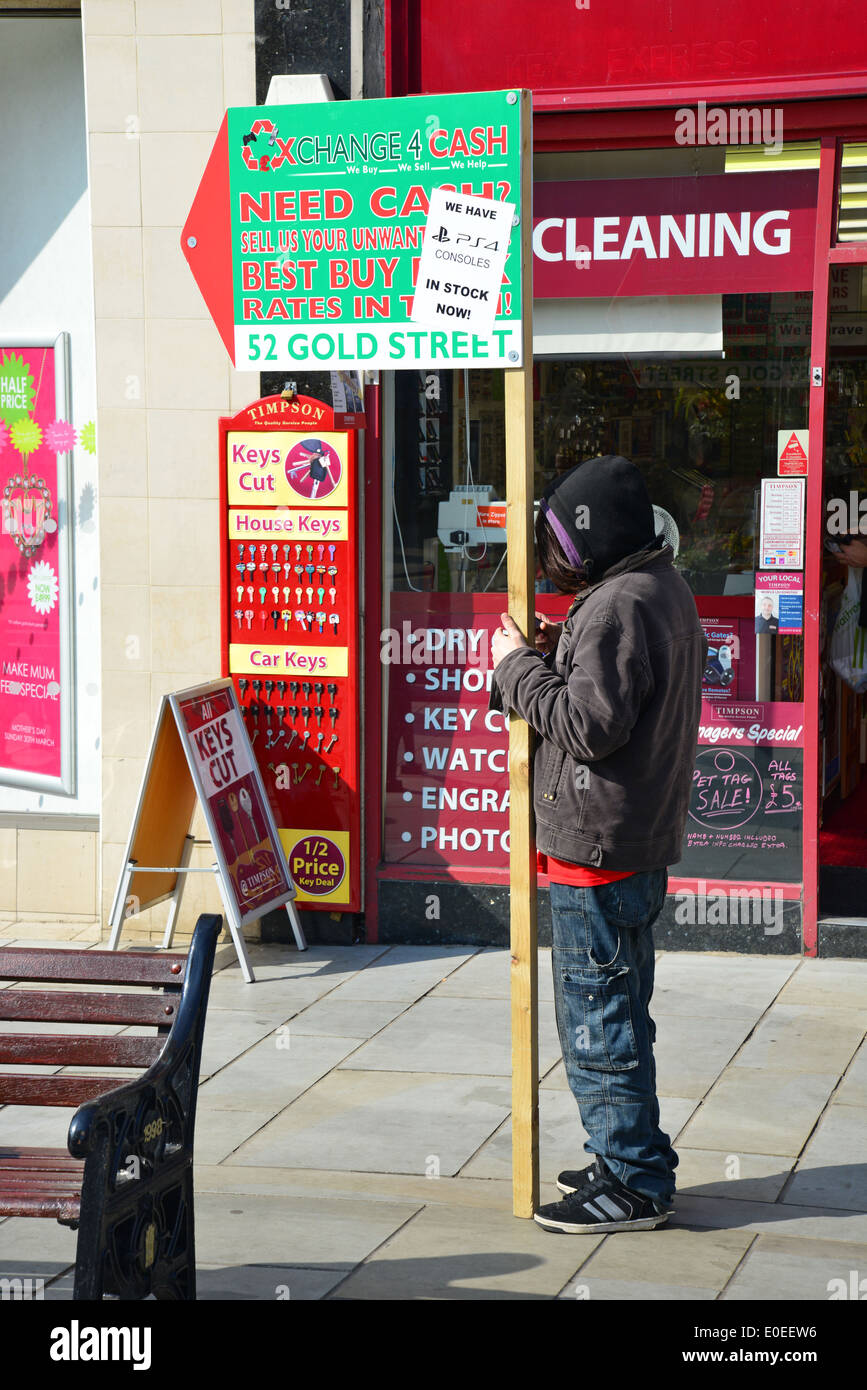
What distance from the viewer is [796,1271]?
148 inches

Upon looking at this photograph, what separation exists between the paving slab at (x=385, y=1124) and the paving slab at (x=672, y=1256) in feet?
2.34

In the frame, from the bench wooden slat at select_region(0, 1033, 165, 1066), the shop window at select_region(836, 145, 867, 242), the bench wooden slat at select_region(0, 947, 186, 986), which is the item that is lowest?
the bench wooden slat at select_region(0, 1033, 165, 1066)

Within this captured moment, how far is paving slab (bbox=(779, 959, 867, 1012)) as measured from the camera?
6004 millimetres

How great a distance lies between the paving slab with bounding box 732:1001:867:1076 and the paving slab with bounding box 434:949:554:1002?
83 centimetres

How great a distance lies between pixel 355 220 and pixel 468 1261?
2.58 m

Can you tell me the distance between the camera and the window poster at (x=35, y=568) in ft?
24.2

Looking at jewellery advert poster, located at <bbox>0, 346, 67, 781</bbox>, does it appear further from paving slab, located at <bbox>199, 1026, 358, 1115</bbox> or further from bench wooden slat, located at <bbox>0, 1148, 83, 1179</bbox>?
bench wooden slat, located at <bbox>0, 1148, 83, 1179</bbox>

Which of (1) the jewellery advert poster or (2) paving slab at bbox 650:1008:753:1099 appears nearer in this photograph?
(2) paving slab at bbox 650:1008:753:1099

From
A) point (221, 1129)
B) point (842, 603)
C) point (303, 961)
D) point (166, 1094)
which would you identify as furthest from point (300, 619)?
point (166, 1094)

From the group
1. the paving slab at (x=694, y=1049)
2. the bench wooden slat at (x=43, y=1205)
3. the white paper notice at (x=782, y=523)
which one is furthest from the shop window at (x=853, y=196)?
the bench wooden slat at (x=43, y=1205)

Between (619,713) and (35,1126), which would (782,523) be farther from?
(35,1126)

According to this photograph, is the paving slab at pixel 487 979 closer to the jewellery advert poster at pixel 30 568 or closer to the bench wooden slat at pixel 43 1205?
the jewellery advert poster at pixel 30 568

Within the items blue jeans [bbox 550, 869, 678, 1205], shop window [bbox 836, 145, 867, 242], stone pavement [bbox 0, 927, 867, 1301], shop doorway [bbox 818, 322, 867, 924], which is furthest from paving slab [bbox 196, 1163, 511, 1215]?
shop window [bbox 836, 145, 867, 242]

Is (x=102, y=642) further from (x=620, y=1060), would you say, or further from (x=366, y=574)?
(x=620, y=1060)
